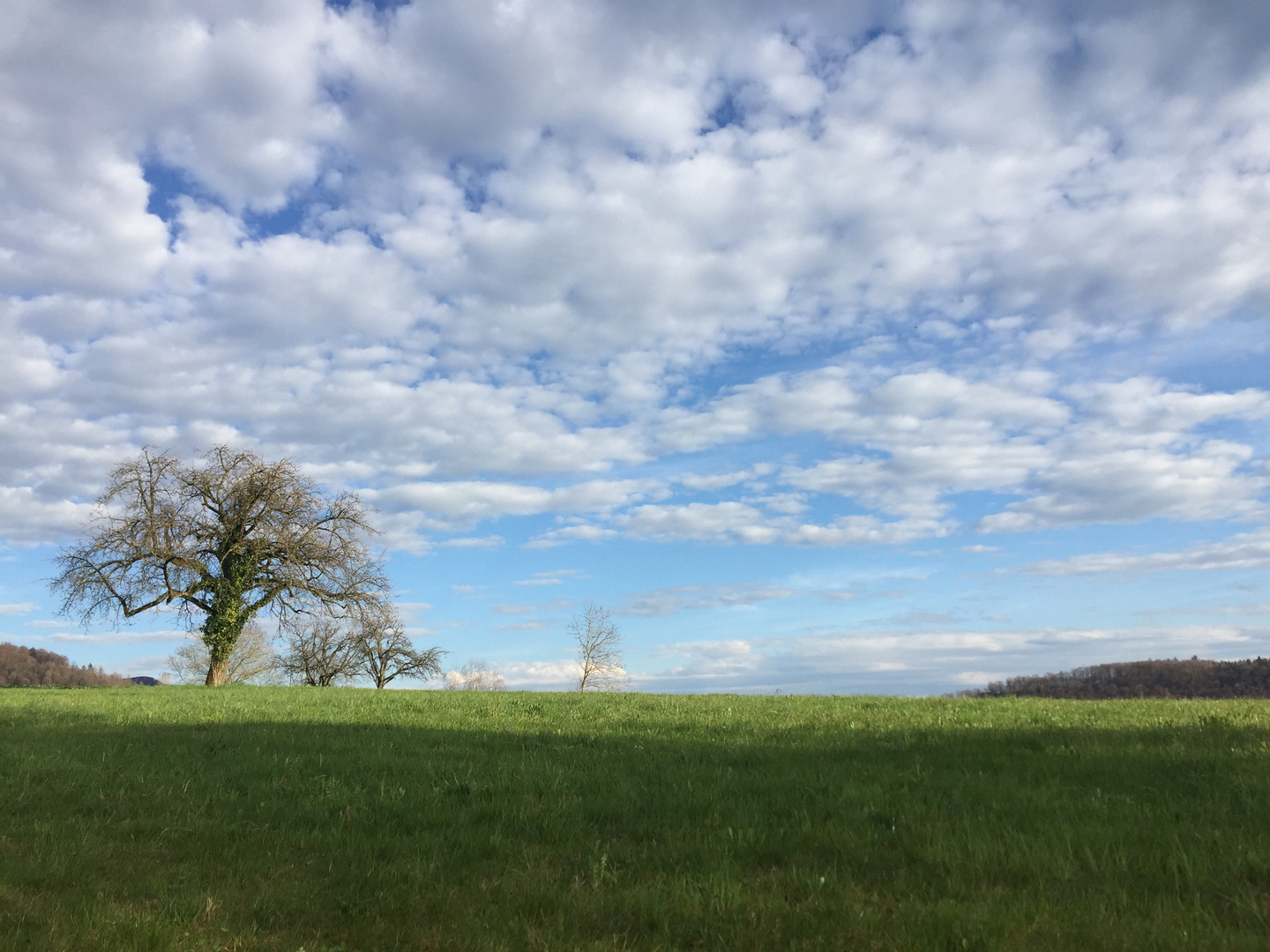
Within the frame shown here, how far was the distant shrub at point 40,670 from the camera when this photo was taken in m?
139

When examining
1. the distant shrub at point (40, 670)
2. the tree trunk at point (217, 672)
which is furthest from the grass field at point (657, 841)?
the distant shrub at point (40, 670)

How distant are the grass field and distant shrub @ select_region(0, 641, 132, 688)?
154m

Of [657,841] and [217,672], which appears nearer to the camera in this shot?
[657,841]

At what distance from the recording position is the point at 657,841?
24.6 ft

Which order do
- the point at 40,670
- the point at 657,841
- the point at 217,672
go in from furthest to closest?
the point at 40,670
the point at 217,672
the point at 657,841

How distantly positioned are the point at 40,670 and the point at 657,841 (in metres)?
186

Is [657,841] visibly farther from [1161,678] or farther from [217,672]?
[1161,678]

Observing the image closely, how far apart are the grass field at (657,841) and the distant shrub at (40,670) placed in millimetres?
154160

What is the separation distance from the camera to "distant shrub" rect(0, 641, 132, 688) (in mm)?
139125

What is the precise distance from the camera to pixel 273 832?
8.27m

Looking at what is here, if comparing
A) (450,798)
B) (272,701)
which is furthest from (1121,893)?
(272,701)

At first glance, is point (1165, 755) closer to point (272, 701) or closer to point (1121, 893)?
point (1121, 893)

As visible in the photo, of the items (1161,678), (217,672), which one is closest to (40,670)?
(217,672)

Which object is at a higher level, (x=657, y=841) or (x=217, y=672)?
(x=217, y=672)
